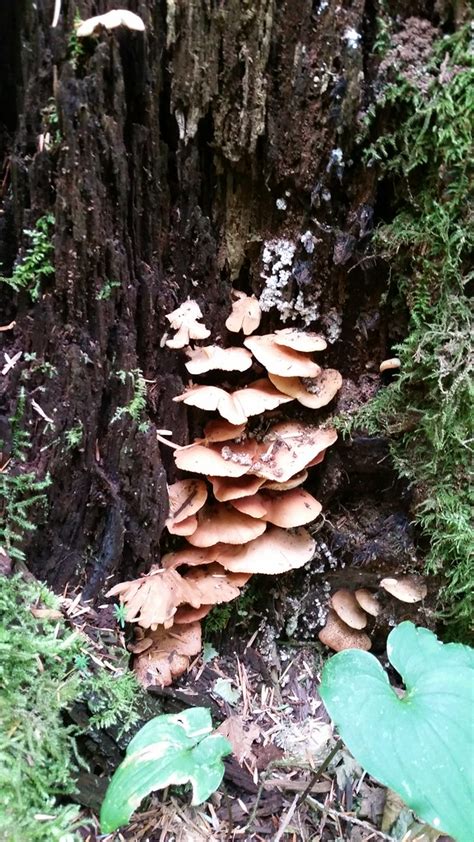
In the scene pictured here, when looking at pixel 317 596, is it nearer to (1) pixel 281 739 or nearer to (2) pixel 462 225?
(1) pixel 281 739

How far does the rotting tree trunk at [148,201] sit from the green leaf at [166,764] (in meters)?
0.79

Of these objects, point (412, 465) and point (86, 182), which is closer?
point (86, 182)

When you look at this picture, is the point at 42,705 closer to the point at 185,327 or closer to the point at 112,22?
the point at 185,327

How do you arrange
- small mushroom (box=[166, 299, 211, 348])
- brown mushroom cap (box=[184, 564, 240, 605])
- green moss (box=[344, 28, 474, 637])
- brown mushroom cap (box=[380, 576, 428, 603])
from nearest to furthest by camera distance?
green moss (box=[344, 28, 474, 637])
small mushroom (box=[166, 299, 211, 348])
brown mushroom cap (box=[184, 564, 240, 605])
brown mushroom cap (box=[380, 576, 428, 603])

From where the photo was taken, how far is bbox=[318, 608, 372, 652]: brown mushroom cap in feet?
10.5

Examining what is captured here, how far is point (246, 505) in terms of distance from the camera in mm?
2799

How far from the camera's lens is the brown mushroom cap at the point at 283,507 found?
2.80m

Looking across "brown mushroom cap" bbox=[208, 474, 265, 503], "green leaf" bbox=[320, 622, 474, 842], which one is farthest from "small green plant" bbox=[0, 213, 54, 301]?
"green leaf" bbox=[320, 622, 474, 842]

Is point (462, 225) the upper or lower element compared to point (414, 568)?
upper

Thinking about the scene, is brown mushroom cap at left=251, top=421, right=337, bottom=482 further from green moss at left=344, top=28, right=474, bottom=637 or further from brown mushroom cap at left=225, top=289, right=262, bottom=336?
brown mushroom cap at left=225, top=289, right=262, bottom=336

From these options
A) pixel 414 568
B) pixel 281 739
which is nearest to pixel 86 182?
pixel 414 568

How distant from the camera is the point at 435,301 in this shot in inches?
103

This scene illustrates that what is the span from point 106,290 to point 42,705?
1.64 meters

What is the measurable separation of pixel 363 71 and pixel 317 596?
264 cm
